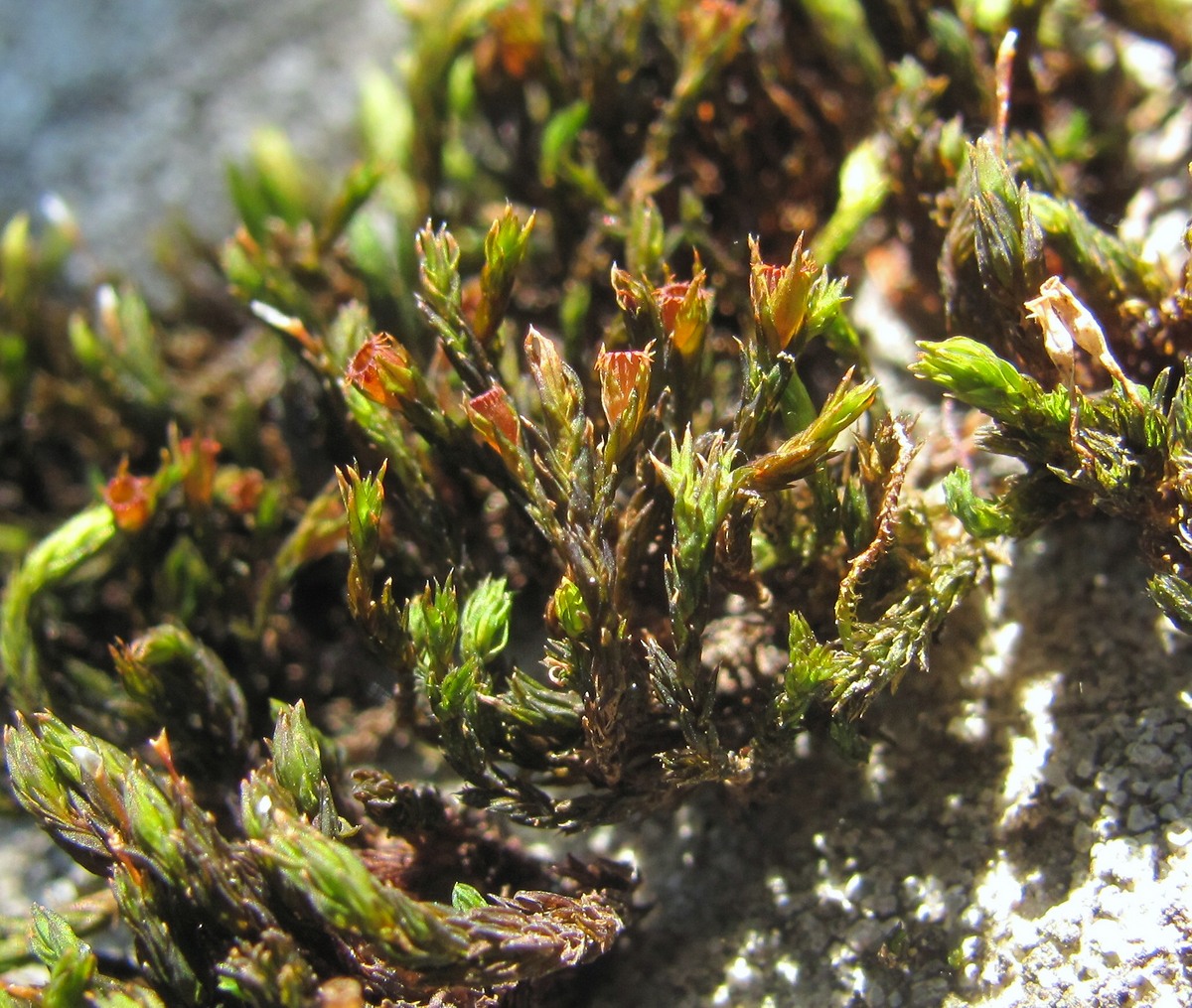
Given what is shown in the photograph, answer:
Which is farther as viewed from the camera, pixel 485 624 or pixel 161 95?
pixel 161 95

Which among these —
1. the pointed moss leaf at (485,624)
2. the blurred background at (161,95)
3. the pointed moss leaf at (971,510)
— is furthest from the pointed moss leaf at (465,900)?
the blurred background at (161,95)

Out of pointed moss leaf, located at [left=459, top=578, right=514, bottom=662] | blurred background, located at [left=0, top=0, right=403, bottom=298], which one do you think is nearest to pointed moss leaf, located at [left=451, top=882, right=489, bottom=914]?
pointed moss leaf, located at [left=459, top=578, right=514, bottom=662]

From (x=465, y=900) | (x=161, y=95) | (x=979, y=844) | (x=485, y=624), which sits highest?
(x=161, y=95)

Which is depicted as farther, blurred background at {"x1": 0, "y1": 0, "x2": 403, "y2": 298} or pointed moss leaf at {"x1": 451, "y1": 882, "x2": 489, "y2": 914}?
blurred background at {"x1": 0, "y1": 0, "x2": 403, "y2": 298}

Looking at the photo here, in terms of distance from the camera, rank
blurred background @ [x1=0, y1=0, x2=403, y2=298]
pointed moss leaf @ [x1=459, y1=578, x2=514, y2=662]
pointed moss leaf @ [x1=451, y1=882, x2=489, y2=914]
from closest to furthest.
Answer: pointed moss leaf @ [x1=451, y1=882, x2=489, y2=914] → pointed moss leaf @ [x1=459, y1=578, x2=514, y2=662] → blurred background @ [x1=0, y1=0, x2=403, y2=298]

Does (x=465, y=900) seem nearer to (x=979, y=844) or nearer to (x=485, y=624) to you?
(x=485, y=624)

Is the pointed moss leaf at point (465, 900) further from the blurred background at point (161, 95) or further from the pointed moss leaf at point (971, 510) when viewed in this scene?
the blurred background at point (161, 95)

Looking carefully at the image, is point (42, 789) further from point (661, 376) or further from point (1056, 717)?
point (1056, 717)

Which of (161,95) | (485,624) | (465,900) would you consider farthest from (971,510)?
(161,95)

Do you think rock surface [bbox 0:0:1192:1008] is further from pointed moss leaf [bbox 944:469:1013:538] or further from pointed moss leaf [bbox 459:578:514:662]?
pointed moss leaf [bbox 459:578:514:662]
